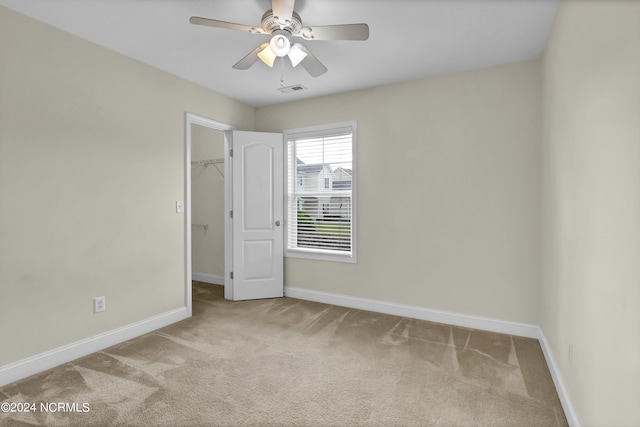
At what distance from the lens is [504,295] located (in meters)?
3.13

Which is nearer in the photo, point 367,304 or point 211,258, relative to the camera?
point 367,304

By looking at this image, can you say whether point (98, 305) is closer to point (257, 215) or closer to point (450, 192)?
point (257, 215)

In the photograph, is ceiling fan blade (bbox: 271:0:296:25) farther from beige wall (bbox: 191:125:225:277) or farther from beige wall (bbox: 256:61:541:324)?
beige wall (bbox: 191:125:225:277)

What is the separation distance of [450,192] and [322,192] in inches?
60.8

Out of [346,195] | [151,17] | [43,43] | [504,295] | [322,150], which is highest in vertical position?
[151,17]

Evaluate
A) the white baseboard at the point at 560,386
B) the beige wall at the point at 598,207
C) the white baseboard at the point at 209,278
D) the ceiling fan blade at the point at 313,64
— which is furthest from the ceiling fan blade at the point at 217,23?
the white baseboard at the point at 209,278

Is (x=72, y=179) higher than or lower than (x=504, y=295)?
higher

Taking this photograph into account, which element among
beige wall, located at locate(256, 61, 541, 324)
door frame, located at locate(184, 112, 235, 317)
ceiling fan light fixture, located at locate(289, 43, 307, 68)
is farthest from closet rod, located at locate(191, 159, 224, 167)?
ceiling fan light fixture, located at locate(289, 43, 307, 68)

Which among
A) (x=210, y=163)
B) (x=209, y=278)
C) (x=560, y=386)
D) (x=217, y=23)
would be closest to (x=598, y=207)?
(x=560, y=386)

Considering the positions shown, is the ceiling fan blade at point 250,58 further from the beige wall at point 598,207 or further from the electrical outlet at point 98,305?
the electrical outlet at point 98,305

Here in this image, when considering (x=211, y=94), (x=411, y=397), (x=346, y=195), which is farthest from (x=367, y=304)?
(x=211, y=94)

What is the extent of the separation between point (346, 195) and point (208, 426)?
2.76 metres

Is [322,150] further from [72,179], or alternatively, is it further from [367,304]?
[72,179]

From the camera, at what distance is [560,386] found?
6.81 ft
